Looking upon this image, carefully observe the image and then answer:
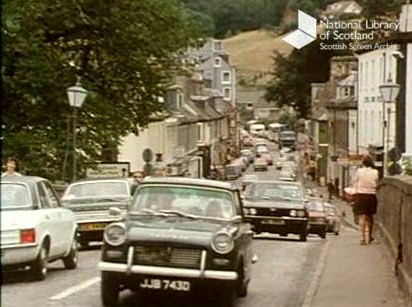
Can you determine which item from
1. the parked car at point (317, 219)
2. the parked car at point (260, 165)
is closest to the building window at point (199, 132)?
the parked car at point (260, 165)

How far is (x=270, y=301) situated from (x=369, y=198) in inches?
318

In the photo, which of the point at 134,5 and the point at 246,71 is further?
the point at 246,71

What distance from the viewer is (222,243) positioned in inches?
551

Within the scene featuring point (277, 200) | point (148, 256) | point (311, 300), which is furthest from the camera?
point (277, 200)

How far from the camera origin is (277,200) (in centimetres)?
3181

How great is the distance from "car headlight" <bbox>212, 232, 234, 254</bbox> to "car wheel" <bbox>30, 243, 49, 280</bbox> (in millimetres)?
3257

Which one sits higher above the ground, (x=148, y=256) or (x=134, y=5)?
(x=134, y=5)

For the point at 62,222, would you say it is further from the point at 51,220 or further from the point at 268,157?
the point at 268,157

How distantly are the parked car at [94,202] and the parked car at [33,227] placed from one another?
635cm

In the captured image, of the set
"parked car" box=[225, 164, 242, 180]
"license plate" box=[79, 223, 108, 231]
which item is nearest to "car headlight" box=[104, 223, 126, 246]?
"license plate" box=[79, 223, 108, 231]

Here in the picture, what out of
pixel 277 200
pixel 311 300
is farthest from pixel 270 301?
pixel 277 200

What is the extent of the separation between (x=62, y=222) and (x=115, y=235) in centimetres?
398

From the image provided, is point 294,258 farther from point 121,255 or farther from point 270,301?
point 121,255

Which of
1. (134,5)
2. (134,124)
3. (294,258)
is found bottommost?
(294,258)
